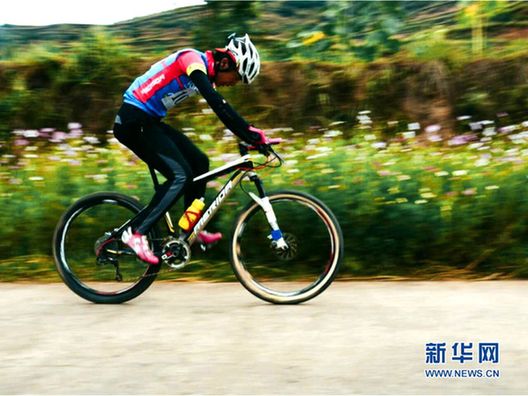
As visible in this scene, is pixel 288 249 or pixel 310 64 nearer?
pixel 288 249

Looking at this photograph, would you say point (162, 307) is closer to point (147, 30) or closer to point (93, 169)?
point (93, 169)

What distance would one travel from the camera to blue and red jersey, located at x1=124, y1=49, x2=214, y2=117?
5121 mm

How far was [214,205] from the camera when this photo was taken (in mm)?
5422

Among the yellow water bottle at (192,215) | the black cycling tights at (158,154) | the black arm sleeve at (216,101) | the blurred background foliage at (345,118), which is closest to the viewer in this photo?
the black arm sleeve at (216,101)

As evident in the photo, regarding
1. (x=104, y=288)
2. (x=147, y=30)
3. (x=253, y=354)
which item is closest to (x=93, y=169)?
(x=104, y=288)

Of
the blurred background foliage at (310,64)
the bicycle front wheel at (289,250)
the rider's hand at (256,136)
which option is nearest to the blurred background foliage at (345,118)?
the blurred background foliage at (310,64)

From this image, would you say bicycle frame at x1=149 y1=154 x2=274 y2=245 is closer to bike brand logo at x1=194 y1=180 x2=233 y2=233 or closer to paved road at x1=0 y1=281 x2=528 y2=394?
bike brand logo at x1=194 y1=180 x2=233 y2=233

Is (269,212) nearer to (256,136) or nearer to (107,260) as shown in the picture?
(256,136)

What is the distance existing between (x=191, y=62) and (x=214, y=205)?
3.29 ft

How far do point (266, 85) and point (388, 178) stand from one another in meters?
3.31

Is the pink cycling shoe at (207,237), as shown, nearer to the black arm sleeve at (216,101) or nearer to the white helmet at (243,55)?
the black arm sleeve at (216,101)

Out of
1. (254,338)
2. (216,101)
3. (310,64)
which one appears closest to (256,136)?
(216,101)

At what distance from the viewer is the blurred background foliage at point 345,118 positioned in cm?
603

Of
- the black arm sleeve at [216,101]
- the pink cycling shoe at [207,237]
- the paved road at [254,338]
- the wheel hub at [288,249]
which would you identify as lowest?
the paved road at [254,338]
